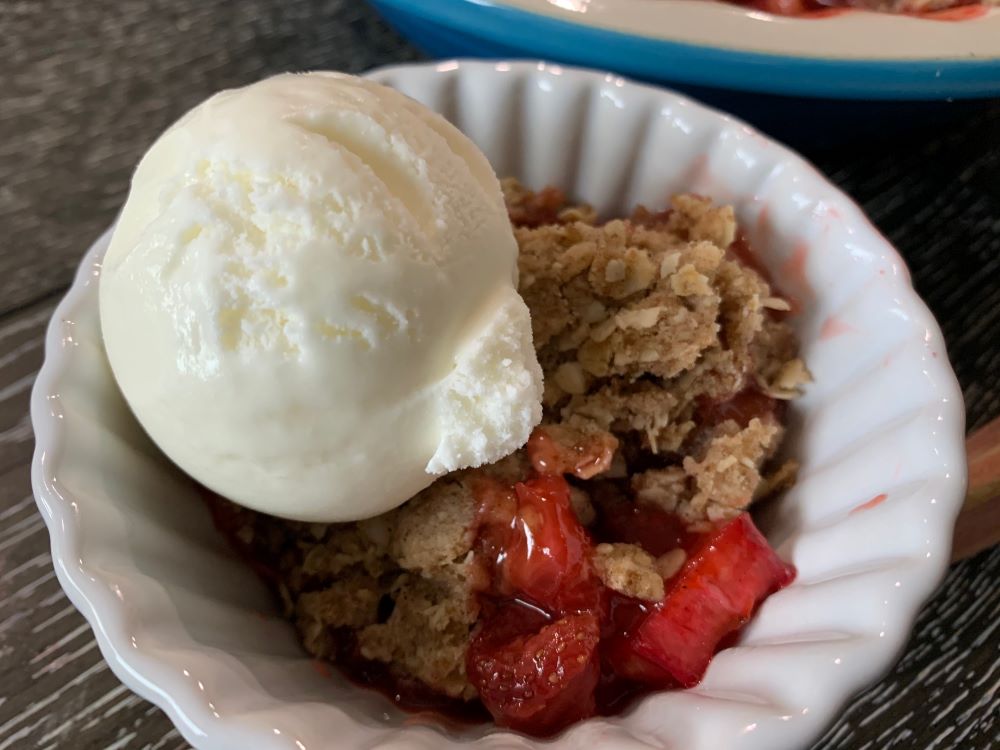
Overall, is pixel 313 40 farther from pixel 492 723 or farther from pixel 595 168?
pixel 492 723

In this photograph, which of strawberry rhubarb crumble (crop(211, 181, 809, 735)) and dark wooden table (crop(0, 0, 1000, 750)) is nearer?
strawberry rhubarb crumble (crop(211, 181, 809, 735))

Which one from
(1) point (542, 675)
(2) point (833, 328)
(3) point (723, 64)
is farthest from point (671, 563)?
(3) point (723, 64)

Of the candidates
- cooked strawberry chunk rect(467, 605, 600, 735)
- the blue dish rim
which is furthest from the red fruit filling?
the blue dish rim

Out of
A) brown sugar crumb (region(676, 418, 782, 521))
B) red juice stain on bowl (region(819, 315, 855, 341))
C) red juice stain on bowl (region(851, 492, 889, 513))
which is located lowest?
brown sugar crumb (region(676, 418, 782, 521))

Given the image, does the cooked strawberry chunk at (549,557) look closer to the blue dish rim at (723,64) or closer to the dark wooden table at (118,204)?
the dark wooden table at (118,204)

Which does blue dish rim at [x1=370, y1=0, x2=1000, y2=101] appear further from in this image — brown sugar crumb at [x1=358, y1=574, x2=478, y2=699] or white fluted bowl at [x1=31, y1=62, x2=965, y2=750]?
brown sugar crumb at [x1=358, y1=574, x2=478, y2=699]

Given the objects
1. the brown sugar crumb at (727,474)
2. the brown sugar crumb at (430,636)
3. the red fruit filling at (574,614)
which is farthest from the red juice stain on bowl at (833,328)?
the brown sugar crumb at (430,636)

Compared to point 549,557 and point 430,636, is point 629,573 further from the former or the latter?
point 430,636
